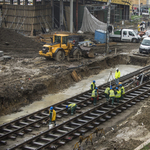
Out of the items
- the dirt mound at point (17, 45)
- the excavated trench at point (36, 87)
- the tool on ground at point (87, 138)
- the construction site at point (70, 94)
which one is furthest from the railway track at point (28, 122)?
the dirt mound at point (17, 45)

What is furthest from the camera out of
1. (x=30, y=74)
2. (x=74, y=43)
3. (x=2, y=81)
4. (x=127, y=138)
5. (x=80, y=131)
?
(x=74, y=43)

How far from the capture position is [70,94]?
1753cm

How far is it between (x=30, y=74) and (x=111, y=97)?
7293 mm

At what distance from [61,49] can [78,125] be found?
1109 centimetres

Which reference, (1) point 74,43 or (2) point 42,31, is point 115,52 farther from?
(2) point 42,31

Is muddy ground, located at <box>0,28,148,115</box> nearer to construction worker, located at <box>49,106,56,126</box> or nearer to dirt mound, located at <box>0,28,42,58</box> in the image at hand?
dirt mound, located at <box>0,28,42,58</box>

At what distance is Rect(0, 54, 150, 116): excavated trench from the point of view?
49.6 feet

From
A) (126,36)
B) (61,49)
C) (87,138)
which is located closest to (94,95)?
(87,138)

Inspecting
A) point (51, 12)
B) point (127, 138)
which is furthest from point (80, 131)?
point (51, 12)

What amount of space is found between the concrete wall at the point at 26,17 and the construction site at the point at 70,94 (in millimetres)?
2708

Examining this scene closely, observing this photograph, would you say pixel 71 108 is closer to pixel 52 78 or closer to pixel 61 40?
pixel 52 78

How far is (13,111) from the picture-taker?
1452cm

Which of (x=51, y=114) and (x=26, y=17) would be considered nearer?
(x=51, y=114)

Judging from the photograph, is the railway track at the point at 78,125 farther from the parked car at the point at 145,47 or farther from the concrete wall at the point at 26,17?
the concrete wall at the point at 26,17
